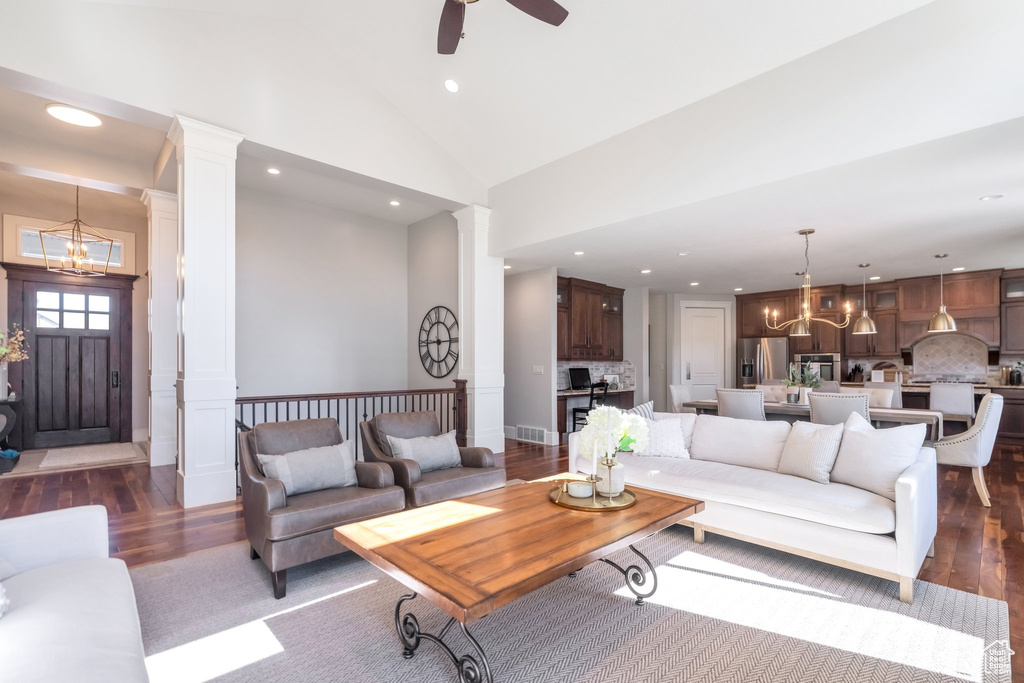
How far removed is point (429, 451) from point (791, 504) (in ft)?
8.30

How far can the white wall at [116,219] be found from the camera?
6.37m

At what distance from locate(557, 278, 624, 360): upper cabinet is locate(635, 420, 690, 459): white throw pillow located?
394 cm

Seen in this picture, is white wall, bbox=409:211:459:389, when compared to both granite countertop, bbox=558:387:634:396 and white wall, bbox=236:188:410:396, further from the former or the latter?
granite countertop, bbox=558:387:634:396

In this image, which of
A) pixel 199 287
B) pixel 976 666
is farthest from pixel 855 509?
pixel 199 287

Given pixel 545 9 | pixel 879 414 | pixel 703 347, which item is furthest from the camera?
pixel 703 347

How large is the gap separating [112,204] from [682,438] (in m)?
7.98

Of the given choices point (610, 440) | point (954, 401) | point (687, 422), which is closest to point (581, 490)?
point (610, 440)

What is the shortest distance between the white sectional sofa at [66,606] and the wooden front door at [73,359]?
638cm

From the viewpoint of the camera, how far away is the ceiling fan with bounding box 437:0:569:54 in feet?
9.01

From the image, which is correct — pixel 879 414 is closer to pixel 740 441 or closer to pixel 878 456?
pixel 740 441

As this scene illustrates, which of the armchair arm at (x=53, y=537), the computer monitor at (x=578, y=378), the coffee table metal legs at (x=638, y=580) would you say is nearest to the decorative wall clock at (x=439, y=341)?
the computer monitor at (x=578, y=378)

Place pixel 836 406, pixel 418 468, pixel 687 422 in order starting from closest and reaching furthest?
1. pixel 418 468
2. pixel 687 422
3. pixel 836 406

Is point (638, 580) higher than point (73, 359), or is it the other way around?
point (73, 359)

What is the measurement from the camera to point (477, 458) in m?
4.04
